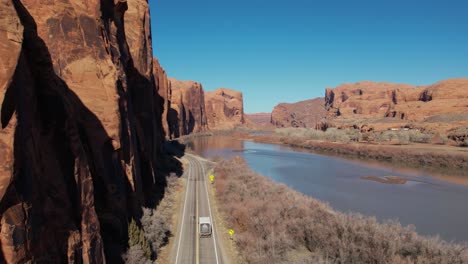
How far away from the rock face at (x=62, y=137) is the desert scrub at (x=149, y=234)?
→ 28.8 inches

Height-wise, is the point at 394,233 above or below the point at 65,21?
below

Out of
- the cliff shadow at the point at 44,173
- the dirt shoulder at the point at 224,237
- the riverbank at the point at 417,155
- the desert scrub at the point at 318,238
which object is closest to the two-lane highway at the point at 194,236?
the dirt shoulder at the point at 224,237

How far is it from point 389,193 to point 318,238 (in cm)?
2610

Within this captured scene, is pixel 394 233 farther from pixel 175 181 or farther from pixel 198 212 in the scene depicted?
pixel 175 181

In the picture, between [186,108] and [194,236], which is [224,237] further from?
[186,108]

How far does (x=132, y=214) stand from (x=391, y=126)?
110 meters

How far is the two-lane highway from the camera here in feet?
65.7

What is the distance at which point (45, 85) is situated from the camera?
10938 millimetres

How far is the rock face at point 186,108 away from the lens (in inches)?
5156

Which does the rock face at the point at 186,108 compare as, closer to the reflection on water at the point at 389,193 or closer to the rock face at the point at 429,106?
the reflection on water at the point at 389,193

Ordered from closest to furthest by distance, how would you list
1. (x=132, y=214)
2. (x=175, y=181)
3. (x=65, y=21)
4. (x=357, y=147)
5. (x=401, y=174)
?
1. (x=65, y=21)
2. (x=132, y=214)
3. (x=175, y=181)
4. (x=401, y=174)
5. (x=357, y=147)

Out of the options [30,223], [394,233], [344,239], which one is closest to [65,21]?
[30,223]

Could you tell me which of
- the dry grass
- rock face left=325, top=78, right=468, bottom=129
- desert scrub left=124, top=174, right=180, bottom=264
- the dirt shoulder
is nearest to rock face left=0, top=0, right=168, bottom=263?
desert scrub left=124, top=174, right=180, bottom=264

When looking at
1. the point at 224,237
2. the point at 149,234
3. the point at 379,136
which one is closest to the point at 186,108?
Result: the point at 379,136
